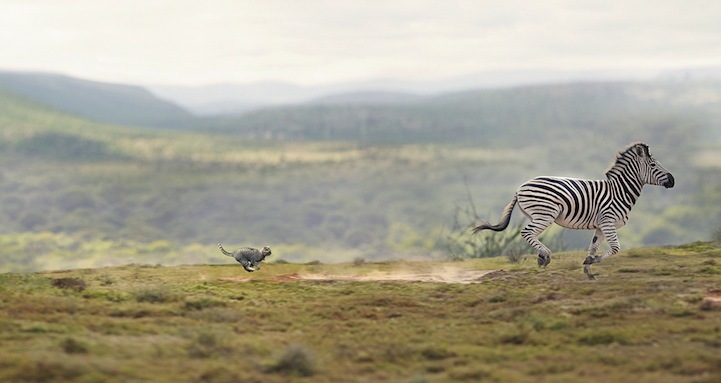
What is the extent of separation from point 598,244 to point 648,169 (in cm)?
257

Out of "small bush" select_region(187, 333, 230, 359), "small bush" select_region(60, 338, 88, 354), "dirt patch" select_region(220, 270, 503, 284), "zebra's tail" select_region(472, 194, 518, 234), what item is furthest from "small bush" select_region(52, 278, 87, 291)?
"zebra's tail" select_region(472, 194, 518, 234)

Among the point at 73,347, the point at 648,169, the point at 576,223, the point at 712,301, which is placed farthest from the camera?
the point at 648,169

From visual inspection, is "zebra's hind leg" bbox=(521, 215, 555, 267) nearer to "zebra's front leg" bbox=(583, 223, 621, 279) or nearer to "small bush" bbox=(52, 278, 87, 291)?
"zebra's front leg" bbox=(583, 223, 621, 279)

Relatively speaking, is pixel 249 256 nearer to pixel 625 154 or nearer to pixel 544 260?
pixel 544 260

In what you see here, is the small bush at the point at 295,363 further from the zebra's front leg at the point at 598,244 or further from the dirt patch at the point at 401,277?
the zebra's front leg at the point at 598,244

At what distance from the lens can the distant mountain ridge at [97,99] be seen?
14650 cm

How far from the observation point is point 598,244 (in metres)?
27.6

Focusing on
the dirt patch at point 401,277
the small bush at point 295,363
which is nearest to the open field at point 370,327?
the small bush at point 295,363

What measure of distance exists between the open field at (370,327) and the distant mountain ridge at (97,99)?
402ft

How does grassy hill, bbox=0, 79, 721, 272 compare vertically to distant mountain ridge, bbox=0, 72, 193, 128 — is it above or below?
below

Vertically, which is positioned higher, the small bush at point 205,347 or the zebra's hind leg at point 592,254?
the zebra's hind leg at point 592,254

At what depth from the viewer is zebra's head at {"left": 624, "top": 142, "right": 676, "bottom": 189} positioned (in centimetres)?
2786

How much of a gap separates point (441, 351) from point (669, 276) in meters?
10.7

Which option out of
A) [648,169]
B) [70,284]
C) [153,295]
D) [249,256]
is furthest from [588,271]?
[70,284]
